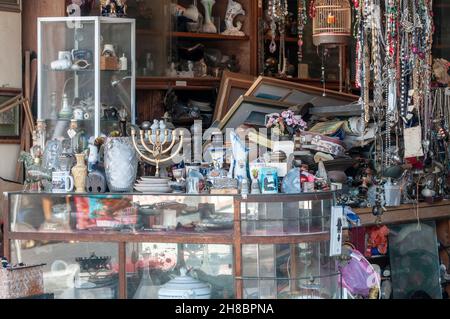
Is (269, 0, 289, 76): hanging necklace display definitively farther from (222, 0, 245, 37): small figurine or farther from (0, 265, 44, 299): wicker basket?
A: (0, 265, 44, 299): wicker basket

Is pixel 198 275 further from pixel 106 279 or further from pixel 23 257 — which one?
pixel 23 257

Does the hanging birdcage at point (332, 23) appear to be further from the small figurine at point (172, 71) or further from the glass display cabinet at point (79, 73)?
the glass display cabinet at point (79, 73)

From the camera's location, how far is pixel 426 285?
6.97m

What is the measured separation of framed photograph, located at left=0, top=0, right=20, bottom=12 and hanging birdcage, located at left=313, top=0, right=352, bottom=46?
210 cm

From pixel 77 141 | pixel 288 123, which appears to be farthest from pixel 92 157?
pixel 288 123

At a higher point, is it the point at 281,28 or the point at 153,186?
the point at 281,28

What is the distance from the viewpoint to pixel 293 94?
26.3ft

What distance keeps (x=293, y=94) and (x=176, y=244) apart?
2.77 metres

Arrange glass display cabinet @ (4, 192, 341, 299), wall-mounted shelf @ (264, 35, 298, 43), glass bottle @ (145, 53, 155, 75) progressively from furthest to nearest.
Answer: wall-mounted shelf @ (264, 35, 298, 43), glass bottle @ (145, 53, 155, 75), glass display cabinet @ (4, 192, 341, 299)

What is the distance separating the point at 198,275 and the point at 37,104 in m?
2.46

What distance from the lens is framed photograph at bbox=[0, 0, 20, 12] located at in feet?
24.6

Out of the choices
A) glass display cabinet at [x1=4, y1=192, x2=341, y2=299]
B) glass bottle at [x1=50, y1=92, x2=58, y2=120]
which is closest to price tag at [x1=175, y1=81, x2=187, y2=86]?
glass bottle at [x1=50, y1=92, x2=58, y2=120]

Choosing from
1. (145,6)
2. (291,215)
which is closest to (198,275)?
(291,215)

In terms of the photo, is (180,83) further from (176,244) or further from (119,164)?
(176,244)
